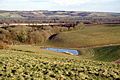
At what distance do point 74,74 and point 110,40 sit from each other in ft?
312

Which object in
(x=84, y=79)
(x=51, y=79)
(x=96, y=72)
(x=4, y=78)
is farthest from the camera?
(x=96, y=72)

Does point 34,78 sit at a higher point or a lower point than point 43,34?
higher

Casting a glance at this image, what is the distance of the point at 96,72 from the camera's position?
2567 centimetres

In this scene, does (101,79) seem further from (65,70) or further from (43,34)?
(43,34)

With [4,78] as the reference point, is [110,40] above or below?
below

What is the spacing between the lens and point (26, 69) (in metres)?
24.1

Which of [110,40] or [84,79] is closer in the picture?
[84,79]

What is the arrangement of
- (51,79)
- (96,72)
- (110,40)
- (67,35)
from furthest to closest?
(67,35)
(110,40)
(96,72)
(51,79)

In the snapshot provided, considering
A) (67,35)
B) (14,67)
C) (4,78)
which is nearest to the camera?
(4,78)

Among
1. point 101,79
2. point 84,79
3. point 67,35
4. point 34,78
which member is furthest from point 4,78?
point 67,35

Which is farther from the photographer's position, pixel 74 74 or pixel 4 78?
pixel 74 74

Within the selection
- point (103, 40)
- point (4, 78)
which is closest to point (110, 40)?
point (103, 40)

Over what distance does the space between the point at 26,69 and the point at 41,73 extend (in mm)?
1880

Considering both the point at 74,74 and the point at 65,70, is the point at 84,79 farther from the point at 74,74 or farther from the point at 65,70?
the point at 65,70
